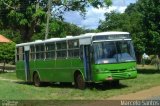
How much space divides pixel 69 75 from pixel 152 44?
13.4 meters

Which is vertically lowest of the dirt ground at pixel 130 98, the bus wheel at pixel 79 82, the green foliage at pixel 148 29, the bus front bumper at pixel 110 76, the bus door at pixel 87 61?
the dirt ground at pixel 130 98

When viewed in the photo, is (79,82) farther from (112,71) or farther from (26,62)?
(26,62)

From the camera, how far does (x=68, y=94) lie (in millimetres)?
21922

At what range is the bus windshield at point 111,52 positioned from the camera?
2258 centimetres

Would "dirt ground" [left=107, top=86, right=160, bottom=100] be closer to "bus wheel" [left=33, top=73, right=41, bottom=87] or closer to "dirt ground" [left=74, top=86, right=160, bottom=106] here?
"dirt ground" [left=74, top=86, right=160, bottom=106]

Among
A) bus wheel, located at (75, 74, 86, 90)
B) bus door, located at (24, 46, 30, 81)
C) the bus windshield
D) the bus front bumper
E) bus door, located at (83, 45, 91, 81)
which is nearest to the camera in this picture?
the bus front bumper

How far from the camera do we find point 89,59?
2311 centimetres

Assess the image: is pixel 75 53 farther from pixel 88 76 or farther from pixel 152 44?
pixel 152 44

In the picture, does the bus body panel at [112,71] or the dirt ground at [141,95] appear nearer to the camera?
the dirt ground at [141,95]

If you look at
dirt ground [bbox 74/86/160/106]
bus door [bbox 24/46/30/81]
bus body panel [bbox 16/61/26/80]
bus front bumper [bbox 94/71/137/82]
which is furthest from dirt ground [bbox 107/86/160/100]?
bus body panel [bbox 16/61/26/80]

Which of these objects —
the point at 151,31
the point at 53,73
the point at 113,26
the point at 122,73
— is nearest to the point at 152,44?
the point at 151,31

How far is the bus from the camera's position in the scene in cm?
2259

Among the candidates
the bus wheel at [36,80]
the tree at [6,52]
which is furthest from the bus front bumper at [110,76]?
the tree at [6,52]

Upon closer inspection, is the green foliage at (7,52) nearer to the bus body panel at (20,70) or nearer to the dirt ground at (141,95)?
the bus body panel at (20,70)
